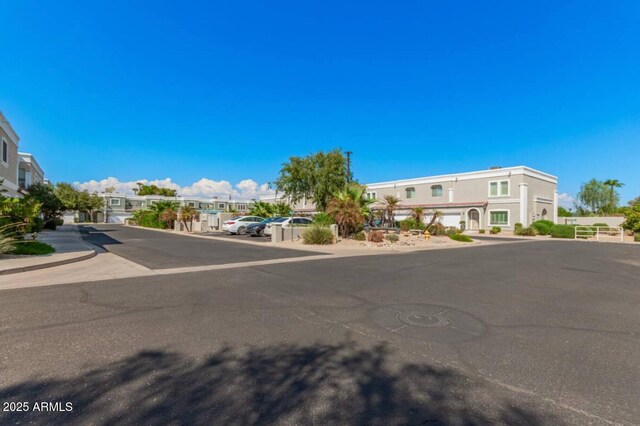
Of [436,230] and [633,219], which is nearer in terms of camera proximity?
[436,230]

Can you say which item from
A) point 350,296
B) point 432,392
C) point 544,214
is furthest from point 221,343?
point 544,214

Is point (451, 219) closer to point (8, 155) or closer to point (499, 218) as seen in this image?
point (499, 218)

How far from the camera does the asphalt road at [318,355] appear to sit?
9.18ft

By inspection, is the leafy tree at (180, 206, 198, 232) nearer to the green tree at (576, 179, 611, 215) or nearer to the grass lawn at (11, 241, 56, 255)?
the grass lawn at (11, 241, 56, 255)

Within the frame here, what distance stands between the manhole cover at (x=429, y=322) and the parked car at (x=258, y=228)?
823 inches

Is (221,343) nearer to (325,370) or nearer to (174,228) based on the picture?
(325,370)

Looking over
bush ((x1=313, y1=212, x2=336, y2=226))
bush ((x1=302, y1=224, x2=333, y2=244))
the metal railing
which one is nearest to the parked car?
bush ((x1=313, y1=212, x2=336, y2=226))

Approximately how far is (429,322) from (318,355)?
2.14 meters

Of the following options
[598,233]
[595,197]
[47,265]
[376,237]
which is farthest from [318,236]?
[595,197]

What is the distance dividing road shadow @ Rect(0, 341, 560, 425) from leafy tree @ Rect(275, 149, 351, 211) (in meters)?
29.4

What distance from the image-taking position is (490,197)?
39.4 meters

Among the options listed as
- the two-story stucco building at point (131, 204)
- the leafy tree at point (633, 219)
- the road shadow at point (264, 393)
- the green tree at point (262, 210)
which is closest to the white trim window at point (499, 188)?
the leafy tree at point (633, 219)

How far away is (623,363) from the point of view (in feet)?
12.4

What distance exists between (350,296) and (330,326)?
1867 mm
